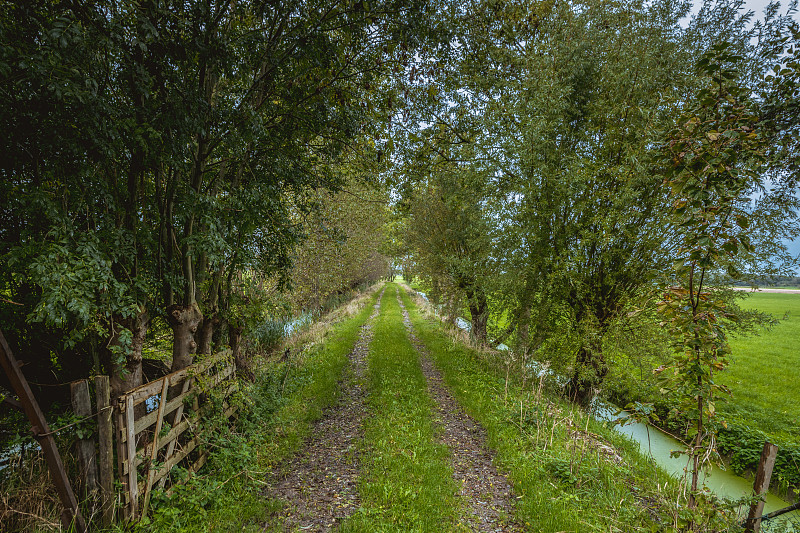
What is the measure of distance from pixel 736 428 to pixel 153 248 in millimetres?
13909

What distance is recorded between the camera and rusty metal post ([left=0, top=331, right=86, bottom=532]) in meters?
2.92

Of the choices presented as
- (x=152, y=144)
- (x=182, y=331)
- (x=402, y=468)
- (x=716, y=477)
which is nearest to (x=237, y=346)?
(x=182, y=331)

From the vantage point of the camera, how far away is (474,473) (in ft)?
18.9

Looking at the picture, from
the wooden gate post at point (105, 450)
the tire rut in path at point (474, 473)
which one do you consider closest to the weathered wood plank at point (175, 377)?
the wooden gate post at point (105, 450)

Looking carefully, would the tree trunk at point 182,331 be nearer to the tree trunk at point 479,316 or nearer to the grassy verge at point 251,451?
the grassy verge at point 251,451

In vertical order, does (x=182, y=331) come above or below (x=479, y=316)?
above

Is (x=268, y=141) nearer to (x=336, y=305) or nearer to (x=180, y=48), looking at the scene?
(x=180, y=48)

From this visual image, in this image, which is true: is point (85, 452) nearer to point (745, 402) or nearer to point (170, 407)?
point (170, 407)

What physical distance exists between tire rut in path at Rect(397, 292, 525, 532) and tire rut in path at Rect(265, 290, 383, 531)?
1725mm

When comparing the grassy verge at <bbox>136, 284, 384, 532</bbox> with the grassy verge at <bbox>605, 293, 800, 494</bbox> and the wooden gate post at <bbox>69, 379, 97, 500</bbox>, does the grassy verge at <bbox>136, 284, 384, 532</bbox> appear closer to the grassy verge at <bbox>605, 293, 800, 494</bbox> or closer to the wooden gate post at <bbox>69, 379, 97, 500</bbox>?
the wooden gate post at <bbox>69, 379, 97, 500</bbox>

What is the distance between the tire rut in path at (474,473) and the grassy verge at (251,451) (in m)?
2.83

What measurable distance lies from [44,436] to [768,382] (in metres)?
20.5

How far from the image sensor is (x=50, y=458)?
332cm

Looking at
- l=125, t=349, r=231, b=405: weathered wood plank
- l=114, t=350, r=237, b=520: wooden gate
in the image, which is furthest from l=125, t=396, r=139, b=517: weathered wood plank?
l=125, t=349, r=231, b=405: weathered wood plank
